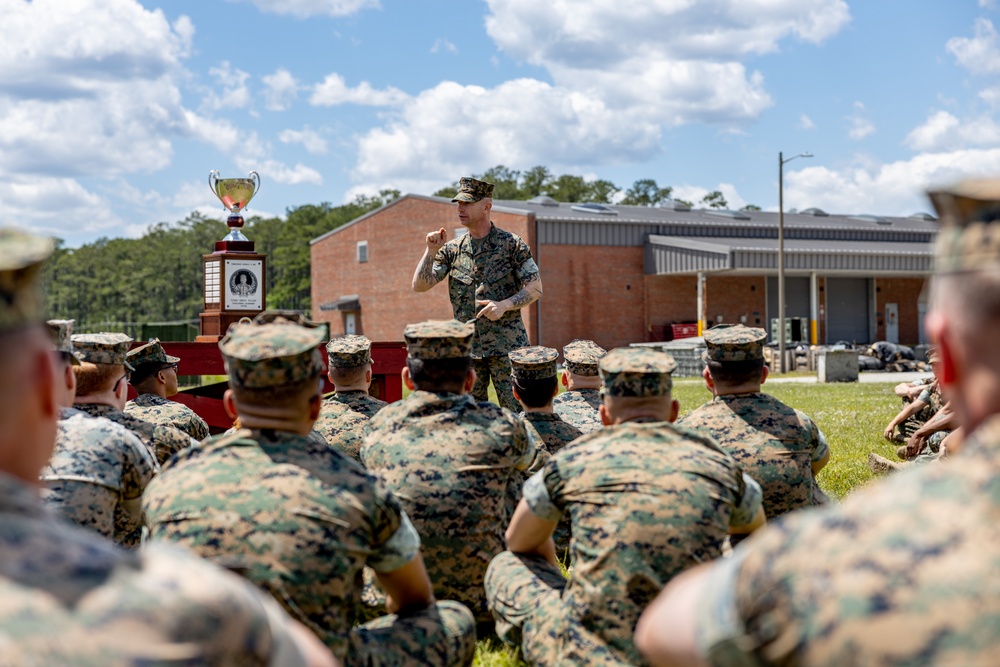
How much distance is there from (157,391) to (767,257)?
35.8m

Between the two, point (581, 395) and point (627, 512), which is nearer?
point (627, 512)

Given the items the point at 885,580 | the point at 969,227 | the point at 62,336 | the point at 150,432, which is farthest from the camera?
the point at 150,432

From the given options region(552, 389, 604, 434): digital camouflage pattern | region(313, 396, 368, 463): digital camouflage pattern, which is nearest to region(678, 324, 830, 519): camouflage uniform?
region(552, 389, 604, 434): digital camouflage pattern

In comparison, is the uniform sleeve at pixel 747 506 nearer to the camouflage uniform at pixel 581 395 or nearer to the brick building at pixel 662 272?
the camouflage uniform at pixel 581 395

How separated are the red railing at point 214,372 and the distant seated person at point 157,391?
1.90 m

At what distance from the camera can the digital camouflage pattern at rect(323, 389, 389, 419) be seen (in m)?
6.34

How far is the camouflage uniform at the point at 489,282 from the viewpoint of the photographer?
8.30 meters

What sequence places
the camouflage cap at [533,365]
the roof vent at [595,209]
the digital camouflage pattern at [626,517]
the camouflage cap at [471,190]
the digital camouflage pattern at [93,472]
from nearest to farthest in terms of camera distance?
1. the digital camouflage pattern at [626,517]
2. the digital camouflage pattern at [93,472]
3. the camouflage cap at [533,365]
4. the camouflage cap at [471,190]
5. the roof vent at [595,209]

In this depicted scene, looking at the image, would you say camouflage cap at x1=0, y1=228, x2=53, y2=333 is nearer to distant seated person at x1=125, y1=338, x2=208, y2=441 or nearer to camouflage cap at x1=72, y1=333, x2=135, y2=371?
camouflage cap at x1=72, y1=333, x2=135, y2=371

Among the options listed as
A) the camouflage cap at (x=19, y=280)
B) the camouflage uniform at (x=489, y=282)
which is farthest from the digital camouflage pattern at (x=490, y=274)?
the camouflage cap at (x=19, y=280)

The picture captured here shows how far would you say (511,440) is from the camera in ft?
15.3

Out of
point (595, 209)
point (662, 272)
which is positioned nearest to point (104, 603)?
point (662, 272)

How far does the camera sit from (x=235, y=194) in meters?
11.1

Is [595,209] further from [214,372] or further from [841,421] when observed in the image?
[214,372]
